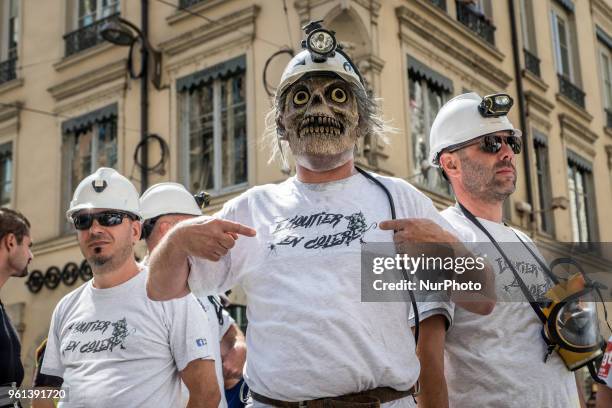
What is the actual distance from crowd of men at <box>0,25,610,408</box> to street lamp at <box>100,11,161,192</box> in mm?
8840

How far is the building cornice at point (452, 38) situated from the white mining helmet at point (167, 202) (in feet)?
25.2

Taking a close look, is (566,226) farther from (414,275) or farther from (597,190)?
(414,275)

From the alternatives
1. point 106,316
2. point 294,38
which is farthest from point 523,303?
point 294,38

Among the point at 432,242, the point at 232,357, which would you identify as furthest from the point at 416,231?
the point at 232,357

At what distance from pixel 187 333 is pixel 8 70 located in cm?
1377

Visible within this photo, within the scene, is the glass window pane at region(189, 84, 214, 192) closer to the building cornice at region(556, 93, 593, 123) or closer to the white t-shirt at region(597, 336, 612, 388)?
the building cornice at region(556, 93, 593, 123)

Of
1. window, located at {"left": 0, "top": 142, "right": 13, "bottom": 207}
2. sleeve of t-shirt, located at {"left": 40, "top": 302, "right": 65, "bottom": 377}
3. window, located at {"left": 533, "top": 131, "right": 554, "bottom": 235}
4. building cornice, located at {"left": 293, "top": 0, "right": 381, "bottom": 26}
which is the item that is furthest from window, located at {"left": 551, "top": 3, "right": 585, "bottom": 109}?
sleeve of t-shirt, located at {"left": 40, "top": 302, "right": 65, "bottom": 377}

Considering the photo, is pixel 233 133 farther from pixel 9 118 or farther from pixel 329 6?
pixel 9 118

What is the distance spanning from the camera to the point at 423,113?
13.1 metres

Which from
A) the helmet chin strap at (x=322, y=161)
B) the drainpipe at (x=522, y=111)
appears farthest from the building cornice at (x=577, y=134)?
the helmet chin strap at (x=322, y=161)

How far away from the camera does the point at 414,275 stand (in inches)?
101

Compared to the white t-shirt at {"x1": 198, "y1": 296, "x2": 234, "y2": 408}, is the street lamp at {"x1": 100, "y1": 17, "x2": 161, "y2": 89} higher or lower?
higher

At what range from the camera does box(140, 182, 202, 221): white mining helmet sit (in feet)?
17.8

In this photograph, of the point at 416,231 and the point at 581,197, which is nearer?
the point at 416,231
